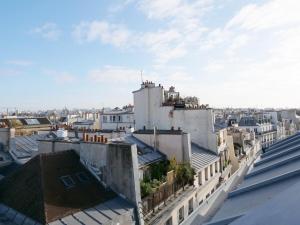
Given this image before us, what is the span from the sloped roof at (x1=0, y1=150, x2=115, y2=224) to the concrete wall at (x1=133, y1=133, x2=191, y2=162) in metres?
6.76

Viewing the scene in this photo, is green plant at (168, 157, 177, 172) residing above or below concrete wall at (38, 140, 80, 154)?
below

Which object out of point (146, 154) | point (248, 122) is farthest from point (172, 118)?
point (248, 122)

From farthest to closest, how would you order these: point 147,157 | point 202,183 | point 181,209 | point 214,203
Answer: point 202,183, point 147,157, point 181,209, point 214,203

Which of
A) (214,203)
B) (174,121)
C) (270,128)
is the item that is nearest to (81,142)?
(214,203)

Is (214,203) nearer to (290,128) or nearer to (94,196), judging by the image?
(94,196)

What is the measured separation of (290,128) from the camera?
9081cm

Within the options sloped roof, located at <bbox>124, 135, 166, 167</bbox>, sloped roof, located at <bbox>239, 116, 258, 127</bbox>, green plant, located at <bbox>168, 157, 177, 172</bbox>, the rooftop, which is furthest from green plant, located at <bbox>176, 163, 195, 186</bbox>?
sloped roof, located at <bbox>239, 116, 258, 127</bbox>

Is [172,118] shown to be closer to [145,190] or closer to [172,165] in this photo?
[172,165]

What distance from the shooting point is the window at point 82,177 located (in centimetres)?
1528

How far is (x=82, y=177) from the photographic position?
1551 cm

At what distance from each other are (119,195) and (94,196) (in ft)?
4.01

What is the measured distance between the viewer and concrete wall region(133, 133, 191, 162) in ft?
68.4

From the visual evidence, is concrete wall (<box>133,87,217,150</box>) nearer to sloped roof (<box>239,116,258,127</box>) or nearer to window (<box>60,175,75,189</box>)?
window (<box>60,175,75,189</box>)

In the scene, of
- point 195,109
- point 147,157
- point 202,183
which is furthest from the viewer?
point 195,109
